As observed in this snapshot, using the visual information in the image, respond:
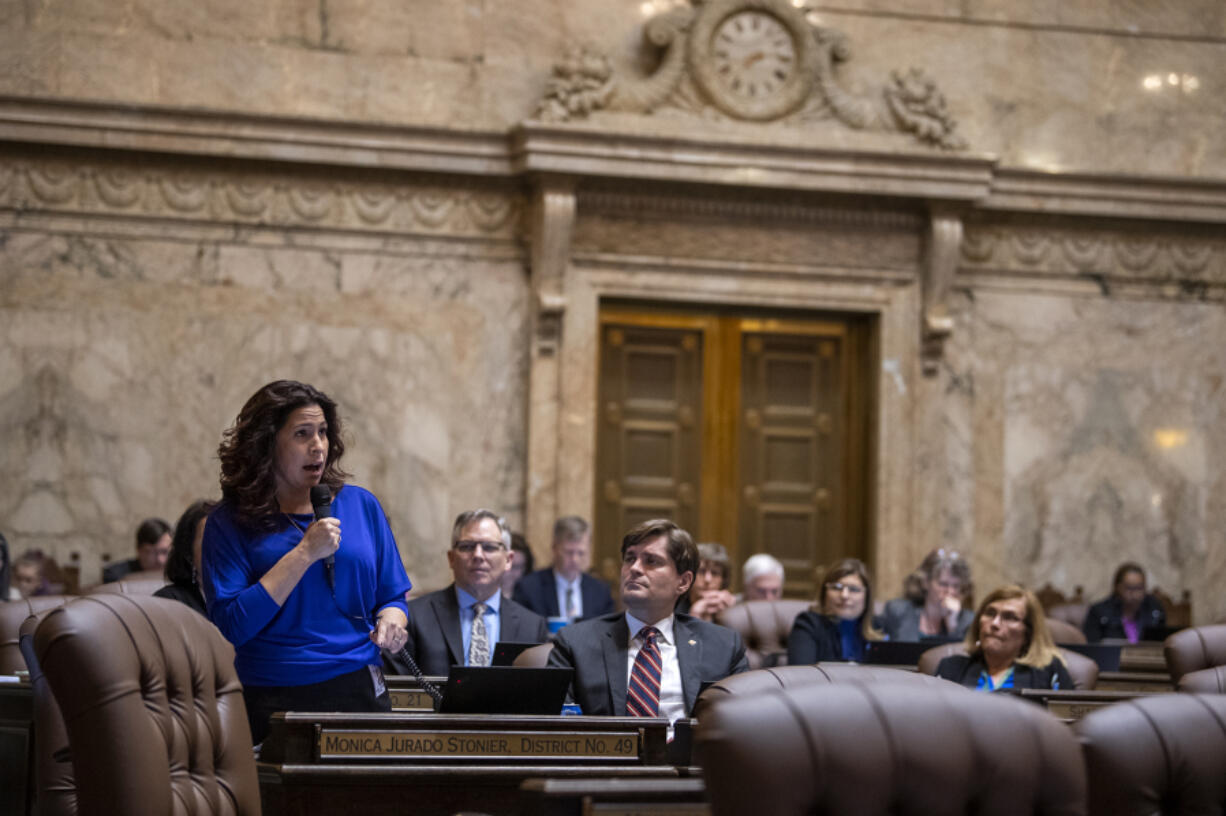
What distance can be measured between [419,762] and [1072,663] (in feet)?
10.7

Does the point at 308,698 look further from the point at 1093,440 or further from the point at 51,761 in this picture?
the point at 1093,440

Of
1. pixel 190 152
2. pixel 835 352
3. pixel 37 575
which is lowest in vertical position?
pixel 37 575

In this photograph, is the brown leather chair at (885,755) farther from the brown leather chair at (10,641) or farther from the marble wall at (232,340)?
the marble wall at (232,340)

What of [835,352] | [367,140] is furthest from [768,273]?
[367,140]

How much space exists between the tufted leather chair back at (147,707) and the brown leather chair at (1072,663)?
10.5ft

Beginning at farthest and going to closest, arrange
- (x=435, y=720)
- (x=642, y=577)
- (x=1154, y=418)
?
(x=1154, y=418)
(x=642, y=577)
(x=435, y=720)

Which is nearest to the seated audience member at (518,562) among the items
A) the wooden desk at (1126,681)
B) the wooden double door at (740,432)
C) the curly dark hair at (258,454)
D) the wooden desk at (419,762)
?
the wooden double door at (740,432)

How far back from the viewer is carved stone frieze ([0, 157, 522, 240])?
30.9ft

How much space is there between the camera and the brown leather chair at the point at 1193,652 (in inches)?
219

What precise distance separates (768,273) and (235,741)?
7.50 meters

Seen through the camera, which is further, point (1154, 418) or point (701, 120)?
point (1154, 418)

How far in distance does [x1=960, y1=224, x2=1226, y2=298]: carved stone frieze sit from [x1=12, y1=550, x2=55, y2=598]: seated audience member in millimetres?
→ 6344

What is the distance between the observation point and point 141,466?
9414 mm

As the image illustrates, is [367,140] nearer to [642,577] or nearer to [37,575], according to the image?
[37,575]
